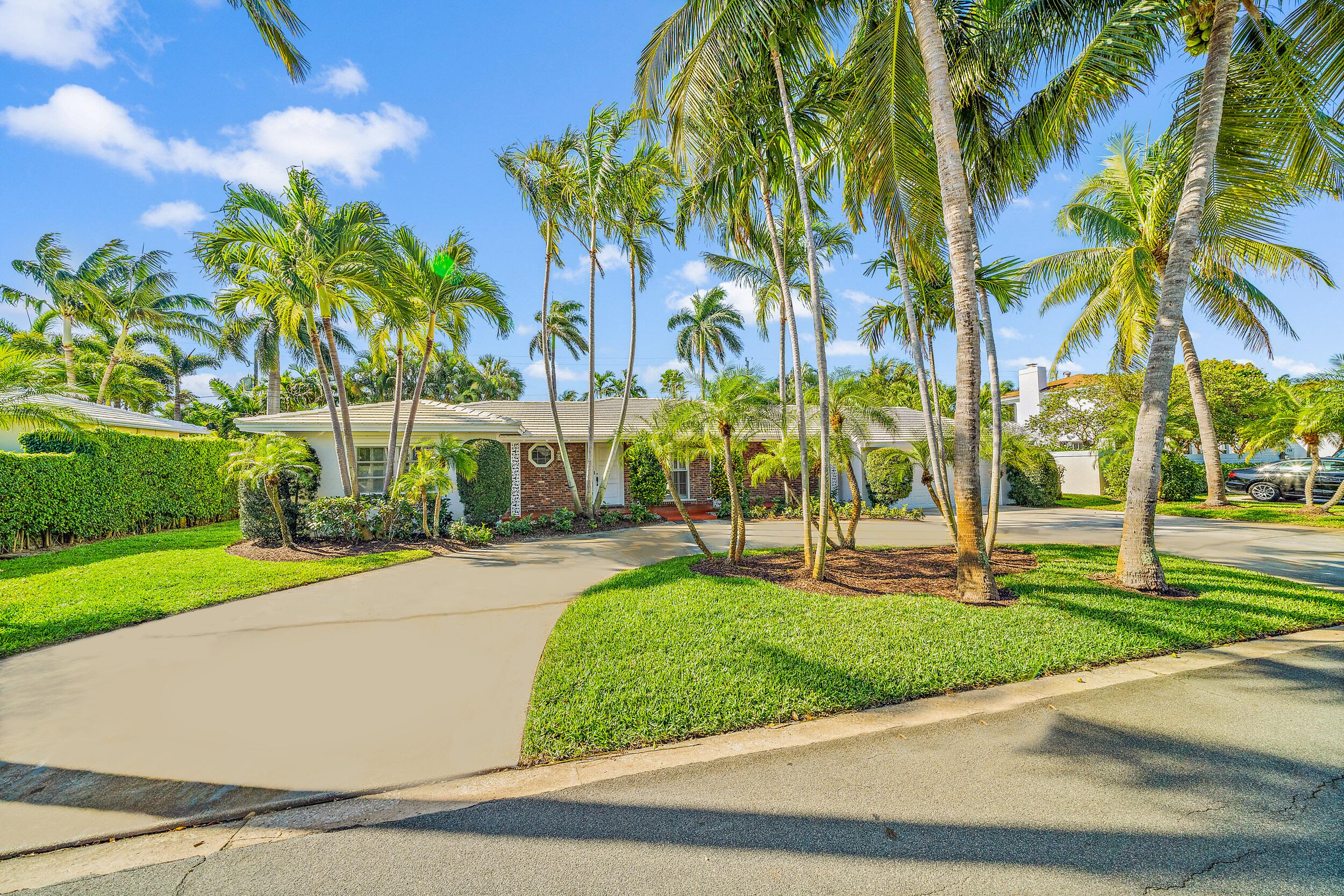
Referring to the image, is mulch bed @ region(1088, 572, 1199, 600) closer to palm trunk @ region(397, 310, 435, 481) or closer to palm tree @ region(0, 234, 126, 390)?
palm trunk @ region(397, 310, 435, 481)

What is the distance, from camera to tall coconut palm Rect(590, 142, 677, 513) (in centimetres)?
1218

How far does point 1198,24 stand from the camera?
731 cm

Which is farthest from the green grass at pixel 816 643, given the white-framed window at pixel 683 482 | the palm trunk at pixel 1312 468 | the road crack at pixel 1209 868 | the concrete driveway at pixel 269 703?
the palm trunk at pixel 1312 468

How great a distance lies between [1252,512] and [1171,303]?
12.8 m

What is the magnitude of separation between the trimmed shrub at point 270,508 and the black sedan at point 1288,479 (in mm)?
27347

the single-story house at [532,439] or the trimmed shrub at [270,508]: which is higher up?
the single-story house at [532,439]

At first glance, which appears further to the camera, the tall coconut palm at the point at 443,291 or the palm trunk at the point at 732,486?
the tall coconut palm at the point at 443,291

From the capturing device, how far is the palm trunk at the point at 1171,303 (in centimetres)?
647

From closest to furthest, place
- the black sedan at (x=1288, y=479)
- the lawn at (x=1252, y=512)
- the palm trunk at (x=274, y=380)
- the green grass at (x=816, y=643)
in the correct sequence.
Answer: the green grass at (x=816, y=643) → the lawn at (x=1252, y=512) → the black sedan at (x=1288, y=479) → the palm trunk at (x=274, y=380)

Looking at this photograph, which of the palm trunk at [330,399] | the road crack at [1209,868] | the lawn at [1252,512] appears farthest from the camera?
the lawn at [1252,512]

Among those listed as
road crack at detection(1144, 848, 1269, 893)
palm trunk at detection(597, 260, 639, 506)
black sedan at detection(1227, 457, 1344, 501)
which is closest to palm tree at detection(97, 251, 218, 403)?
palm trunk at detection(597, 260, 639, 506)

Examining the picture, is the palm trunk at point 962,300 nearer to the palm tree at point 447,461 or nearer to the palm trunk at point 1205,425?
the palm tree at point 447,461

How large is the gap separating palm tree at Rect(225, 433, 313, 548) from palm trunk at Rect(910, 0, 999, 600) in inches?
437

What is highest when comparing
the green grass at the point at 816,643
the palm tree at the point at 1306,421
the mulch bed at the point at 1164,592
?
the palm tree at the point at 1306,421
